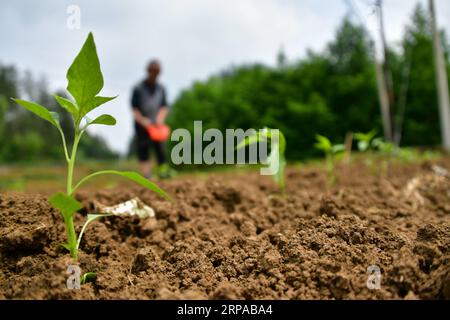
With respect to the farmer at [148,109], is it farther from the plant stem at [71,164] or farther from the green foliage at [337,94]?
the green foliage at [337,94]

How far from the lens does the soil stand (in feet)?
2.94

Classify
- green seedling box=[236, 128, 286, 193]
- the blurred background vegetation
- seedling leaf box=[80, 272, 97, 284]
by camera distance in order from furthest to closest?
the blurred background vegetation < green seedling box=[236, 128, 286, 193] < seedling leaf box=[80, 272, 97, 284]

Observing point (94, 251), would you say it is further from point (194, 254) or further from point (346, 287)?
point (346, 287)

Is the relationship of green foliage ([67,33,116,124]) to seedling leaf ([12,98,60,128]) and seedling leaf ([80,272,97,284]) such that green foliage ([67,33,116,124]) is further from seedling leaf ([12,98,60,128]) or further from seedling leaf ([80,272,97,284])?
seedling leaf ([80,272,97,284])

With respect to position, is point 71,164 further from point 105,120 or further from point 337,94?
point 337,94

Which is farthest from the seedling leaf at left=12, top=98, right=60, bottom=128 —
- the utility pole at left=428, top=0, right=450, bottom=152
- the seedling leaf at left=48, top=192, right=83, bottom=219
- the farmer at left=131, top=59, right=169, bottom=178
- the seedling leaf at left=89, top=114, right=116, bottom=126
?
the utility pole at left=428, top=0, right=450, bottom=152

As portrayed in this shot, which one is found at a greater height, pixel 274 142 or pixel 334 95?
pixel 334 95

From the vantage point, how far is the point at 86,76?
3.37ft

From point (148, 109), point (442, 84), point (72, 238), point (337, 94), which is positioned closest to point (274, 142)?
point (72, 238)

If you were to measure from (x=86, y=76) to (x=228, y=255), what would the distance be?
0.66m

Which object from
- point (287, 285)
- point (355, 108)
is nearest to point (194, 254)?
point (287, 285)

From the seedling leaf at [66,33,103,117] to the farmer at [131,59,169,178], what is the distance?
3.75 meters

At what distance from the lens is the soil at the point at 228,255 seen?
897 millimetres

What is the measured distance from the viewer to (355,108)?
23.2 m
